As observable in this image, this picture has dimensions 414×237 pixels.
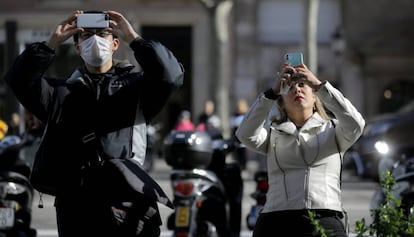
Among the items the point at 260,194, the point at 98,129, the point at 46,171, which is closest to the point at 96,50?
the point at 98,129

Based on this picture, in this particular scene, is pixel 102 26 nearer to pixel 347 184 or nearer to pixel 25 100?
pixel 25 100

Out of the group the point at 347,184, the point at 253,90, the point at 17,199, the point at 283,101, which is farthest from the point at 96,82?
the point at 253,90

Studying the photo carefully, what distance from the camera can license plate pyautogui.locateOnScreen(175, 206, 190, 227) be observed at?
7211 millimetres

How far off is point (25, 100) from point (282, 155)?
135 centimetres

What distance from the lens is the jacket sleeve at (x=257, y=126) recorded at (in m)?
4.65

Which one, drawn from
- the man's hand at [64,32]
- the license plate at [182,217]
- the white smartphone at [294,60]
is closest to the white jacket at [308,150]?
the white smartphone at [294,60]

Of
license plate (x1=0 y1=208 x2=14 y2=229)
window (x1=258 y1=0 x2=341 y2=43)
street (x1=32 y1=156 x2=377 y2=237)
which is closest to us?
license plate (x1=0 y1=208 x2=14 y2=229)

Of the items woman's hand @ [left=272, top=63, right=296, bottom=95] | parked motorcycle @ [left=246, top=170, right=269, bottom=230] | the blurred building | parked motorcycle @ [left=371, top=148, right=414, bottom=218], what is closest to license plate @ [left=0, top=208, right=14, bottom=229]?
parked motorcycle @ [left=246, top=170, right=269, bottom=230]

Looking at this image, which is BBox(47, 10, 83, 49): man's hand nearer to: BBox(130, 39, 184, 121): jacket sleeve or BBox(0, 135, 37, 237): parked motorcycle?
BBox(130, 39, 184, 121): jacket sleeve

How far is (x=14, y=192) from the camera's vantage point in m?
7.52

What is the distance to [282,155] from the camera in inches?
184

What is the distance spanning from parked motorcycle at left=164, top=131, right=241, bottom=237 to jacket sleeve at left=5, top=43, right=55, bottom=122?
321 cm

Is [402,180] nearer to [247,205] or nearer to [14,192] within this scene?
[14,192]

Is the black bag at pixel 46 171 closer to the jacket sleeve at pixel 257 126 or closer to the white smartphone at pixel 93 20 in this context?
the white smartphone at pixel 93 20
